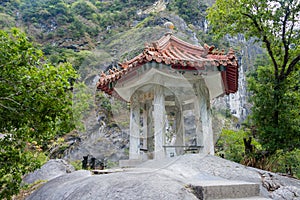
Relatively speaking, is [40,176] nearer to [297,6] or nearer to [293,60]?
[293,60]

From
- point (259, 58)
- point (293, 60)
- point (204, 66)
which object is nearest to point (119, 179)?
point (204, 66)

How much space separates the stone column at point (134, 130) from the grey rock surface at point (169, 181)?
138 centimetres

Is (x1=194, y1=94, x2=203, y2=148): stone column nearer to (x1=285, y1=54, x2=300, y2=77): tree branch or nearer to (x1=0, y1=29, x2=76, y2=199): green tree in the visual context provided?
(x1=0, y1=29, x2=76, y2=199): green tree

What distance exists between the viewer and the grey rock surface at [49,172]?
7725 mm

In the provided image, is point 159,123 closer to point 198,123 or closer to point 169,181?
point 198,123

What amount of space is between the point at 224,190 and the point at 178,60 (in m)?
2.44

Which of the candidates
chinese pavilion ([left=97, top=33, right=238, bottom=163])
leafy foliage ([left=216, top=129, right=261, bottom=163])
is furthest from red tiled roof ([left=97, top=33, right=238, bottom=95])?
leafy foliage ([left=216, top=129, right=261, bottom=163])

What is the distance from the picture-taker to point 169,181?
→ 2.71 m

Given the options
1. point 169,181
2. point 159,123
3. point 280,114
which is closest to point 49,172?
point 159,123

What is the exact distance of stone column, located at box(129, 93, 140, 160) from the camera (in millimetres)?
5346

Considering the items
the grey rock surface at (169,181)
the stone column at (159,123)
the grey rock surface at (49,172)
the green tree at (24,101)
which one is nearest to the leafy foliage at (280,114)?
the grey rock surface at (169,181)

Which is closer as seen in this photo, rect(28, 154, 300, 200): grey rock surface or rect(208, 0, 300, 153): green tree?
rect(28, 154, 300, 200): grey rock surface

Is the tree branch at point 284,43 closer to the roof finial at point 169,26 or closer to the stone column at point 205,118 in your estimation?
the stone column at point 205,118

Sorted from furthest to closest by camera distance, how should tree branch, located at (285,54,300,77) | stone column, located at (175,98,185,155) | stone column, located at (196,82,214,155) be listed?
tree branch, located at (285,54,300,77) → stone column, located at (175,98,185,155) → stone column, located at (196,82,214,155)
